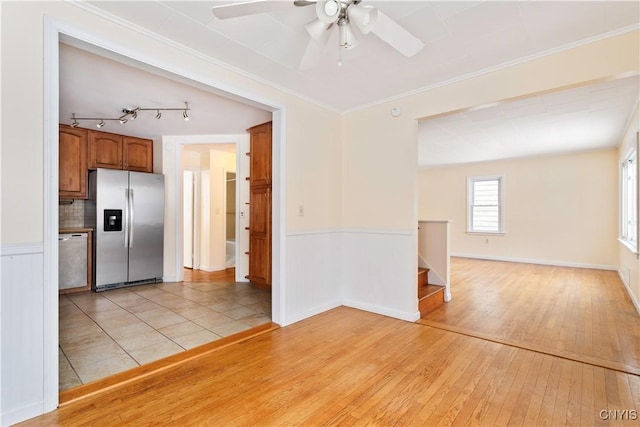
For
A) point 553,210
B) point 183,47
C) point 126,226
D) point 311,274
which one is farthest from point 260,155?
point 553,210

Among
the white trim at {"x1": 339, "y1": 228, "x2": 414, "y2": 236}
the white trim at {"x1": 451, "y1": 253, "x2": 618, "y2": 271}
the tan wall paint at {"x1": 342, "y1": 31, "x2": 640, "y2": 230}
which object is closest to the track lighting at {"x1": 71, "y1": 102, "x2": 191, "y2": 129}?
the tan wall paint at {"x1": 342, "y1": 31, "x2": 640, "y2": 230}

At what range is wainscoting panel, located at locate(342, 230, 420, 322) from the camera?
3.26 m

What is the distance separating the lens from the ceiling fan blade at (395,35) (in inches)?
68.6

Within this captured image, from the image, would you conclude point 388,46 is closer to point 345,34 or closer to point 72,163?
point 345,34

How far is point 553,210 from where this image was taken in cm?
661

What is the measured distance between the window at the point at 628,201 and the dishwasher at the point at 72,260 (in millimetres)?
7487

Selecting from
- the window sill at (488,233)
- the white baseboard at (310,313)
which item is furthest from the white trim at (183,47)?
the window sill at (488,233)

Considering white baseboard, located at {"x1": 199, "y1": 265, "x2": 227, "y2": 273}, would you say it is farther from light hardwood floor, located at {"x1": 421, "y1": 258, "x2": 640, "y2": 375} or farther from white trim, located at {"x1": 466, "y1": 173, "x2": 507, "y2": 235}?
white trim, located at {"x1": 466, "y1": 173, "x2": 507, "y2": 235}

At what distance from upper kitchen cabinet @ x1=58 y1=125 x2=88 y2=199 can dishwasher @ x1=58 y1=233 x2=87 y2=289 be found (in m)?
0.65

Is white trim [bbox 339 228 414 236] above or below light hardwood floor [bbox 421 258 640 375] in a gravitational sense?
above

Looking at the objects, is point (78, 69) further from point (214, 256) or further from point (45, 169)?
point (214, 256)

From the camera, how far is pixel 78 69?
105 inches

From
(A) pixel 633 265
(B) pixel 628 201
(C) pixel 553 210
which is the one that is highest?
(B) pixel 628 201

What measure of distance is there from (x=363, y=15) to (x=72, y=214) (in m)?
5.17
